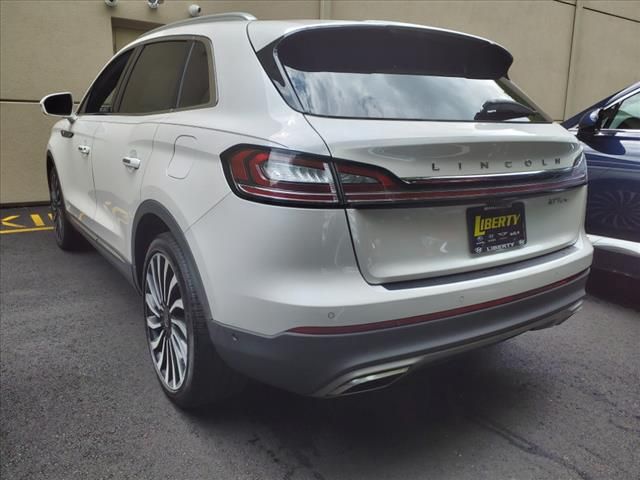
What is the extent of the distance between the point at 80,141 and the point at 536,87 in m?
10.7

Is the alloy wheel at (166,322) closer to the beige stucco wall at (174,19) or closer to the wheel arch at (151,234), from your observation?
the wheel arch at (151,234)

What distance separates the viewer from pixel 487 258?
222 cm

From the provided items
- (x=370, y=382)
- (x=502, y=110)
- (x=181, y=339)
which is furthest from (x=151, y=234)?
(x=502, y=110)

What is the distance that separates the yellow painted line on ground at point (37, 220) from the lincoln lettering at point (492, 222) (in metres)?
5.68

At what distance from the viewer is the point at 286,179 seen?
1.91 meters

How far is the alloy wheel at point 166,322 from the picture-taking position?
251 cm

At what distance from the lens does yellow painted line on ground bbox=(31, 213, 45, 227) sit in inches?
254

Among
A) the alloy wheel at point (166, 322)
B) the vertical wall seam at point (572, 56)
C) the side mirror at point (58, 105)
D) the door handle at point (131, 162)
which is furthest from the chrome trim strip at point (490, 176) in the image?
the vertical wall seam at point (572, 56)

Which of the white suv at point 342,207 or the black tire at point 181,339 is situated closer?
the white suv at point 342,207

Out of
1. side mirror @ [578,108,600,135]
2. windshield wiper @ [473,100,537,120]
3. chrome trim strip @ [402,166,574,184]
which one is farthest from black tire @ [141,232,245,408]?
side mirror @ [578,108,600,135]

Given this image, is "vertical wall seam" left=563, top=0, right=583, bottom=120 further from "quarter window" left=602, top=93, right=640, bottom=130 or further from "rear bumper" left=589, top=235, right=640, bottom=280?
"rear bumper" left=589, top=235, right=640, bottom=280

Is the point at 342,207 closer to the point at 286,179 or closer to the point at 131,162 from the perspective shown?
the point at 286,179

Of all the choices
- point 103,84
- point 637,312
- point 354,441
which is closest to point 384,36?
point 354,441

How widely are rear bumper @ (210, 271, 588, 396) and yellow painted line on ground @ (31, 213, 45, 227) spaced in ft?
16.9
